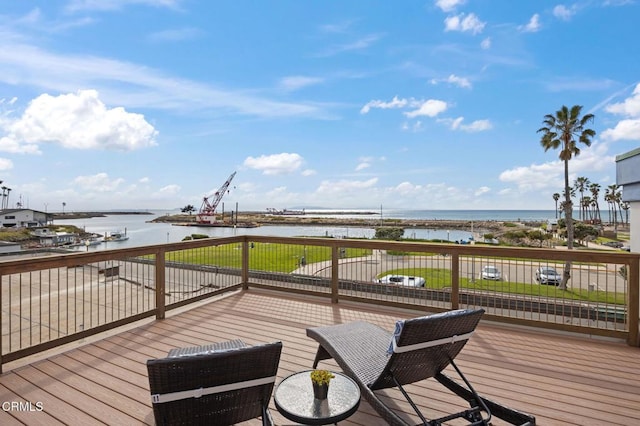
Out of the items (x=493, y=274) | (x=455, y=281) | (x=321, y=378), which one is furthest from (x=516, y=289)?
(x=321, y=378)

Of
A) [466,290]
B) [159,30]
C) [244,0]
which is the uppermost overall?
[244,0]

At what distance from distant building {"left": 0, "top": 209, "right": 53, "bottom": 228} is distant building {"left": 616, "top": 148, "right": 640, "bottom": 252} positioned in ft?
54.9

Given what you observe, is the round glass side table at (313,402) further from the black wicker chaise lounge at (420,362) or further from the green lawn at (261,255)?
the green lawn at (261,255)

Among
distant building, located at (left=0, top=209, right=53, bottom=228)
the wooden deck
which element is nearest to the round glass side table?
the wooden deck

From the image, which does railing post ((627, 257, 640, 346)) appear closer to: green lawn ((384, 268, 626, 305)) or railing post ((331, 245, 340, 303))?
green lawn ((384, 268, 626, 305))

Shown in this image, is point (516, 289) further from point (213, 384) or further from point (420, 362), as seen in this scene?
point (213, 384)

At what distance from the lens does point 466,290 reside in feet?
16.5

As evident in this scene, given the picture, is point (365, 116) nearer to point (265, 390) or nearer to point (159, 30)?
point (159, 30)

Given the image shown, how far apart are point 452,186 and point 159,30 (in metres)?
62.7

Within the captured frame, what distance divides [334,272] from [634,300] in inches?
145

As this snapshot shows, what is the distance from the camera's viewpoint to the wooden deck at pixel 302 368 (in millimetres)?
2502

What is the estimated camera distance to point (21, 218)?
13547 millimetres

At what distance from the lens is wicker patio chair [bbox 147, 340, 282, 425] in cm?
157

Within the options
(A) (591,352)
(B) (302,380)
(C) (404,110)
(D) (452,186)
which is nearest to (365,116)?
(C) (404,110)
